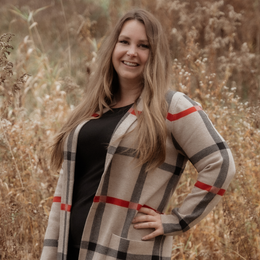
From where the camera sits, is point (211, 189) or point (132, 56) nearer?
point (211, 189)

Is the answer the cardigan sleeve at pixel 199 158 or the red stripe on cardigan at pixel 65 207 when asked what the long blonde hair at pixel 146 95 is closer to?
the cardigan sleeve at pixel 199 158

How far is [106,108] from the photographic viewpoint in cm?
180

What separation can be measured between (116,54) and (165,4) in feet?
7.75

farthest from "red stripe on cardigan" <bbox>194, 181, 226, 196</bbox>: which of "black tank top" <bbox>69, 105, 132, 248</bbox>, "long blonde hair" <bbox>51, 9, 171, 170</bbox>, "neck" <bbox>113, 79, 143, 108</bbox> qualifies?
"neck" <bbox>113, 79, 143, 108</bbox>

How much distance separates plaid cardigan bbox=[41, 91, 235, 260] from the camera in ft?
4.60

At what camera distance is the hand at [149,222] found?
1.43 metres

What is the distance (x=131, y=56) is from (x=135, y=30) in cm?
14

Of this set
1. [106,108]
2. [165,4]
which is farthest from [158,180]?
[165,4]

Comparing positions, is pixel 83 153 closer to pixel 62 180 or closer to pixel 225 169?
pixel 62 180

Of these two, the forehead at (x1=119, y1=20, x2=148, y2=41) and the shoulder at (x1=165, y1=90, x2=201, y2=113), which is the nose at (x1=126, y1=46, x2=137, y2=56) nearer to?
the forehead at (x1=119, y1=20, x2=148, y2=41)

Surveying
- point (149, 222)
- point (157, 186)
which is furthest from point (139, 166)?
point (149, 222)

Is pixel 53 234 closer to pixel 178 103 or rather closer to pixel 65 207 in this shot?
pixel 65 207

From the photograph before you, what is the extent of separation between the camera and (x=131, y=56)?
64.8 inches

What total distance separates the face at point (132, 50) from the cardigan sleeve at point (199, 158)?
328mm
